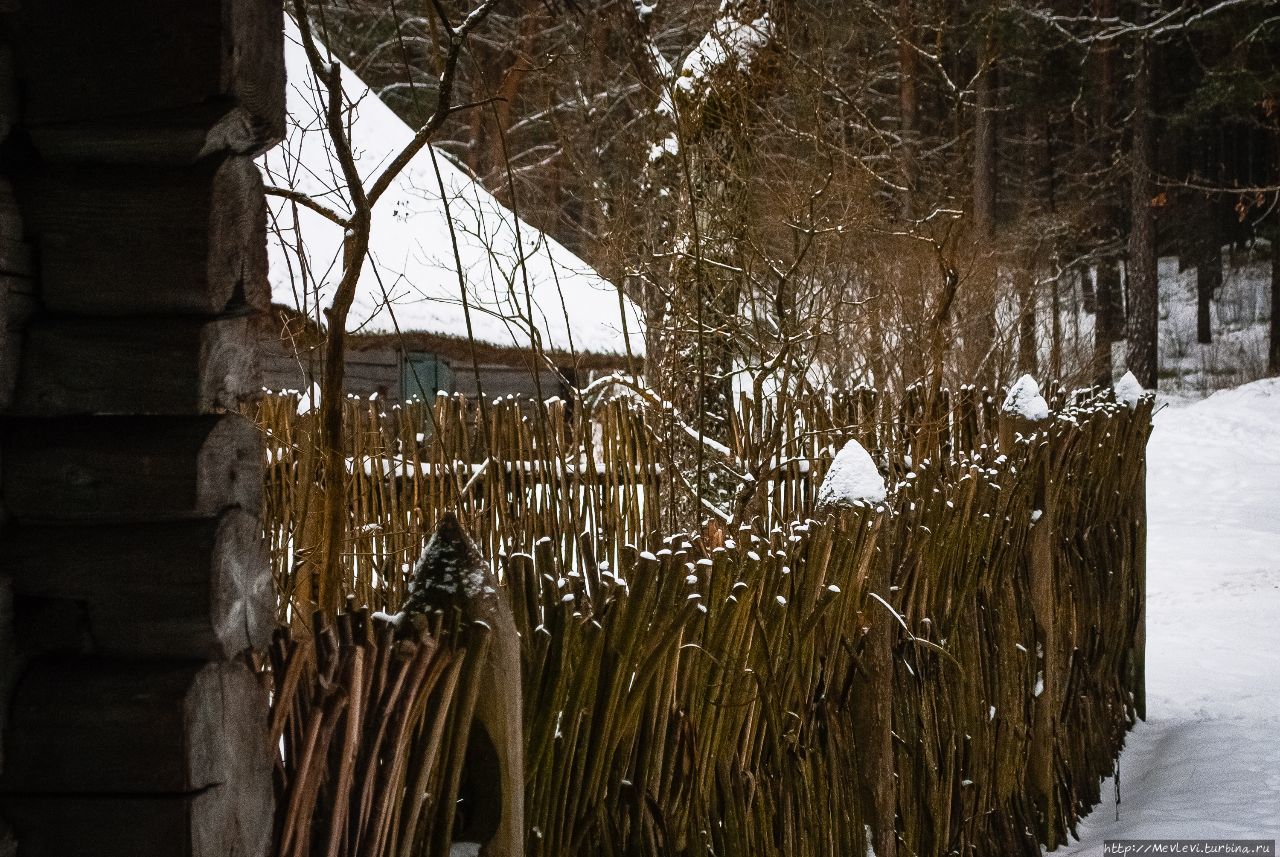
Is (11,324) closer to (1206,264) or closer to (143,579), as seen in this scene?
(143,579)

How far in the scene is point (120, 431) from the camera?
155cm


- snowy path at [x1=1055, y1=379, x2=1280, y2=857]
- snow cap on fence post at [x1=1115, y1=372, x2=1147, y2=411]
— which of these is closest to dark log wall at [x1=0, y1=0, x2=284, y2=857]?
snowy path at [x1=1055, y1=379, x2=1280, y2=857]

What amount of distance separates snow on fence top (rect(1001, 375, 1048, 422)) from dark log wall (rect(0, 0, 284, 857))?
325cm

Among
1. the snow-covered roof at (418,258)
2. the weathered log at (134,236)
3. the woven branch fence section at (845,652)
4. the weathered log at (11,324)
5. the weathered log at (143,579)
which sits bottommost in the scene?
the woven branch fence section at (845,652)

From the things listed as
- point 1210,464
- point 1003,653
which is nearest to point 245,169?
point 1003,653

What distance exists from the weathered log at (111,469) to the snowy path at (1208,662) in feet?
10.5

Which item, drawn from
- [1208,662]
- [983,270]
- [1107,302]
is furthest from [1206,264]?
[1208,662]

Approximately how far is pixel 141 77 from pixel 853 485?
1.82 m

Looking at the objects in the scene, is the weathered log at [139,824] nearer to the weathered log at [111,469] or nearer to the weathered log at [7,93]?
the weathered log at [111,469]

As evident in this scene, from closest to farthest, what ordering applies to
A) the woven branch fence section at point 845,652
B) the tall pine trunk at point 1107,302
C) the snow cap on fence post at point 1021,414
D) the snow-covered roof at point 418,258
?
the woven branch fence section at point 845,652 < the snow cap on fence post at point 1021,414 < the snow-covered roof at point 418,258 < the tall pine trunk at point 1107,302

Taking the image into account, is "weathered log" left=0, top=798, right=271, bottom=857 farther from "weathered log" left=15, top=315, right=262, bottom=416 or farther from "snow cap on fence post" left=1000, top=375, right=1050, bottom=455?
"snow cap on fence post" left=1000, top=375, right=1050, bottom=455

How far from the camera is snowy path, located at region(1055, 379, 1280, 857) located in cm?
389

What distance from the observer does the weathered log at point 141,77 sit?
151 cm

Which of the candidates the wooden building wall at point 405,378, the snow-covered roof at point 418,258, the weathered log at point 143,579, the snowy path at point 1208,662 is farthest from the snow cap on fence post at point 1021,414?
the wooden building wall at point 405,378
